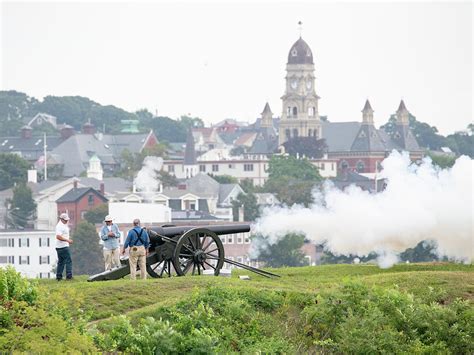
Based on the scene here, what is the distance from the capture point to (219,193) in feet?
620

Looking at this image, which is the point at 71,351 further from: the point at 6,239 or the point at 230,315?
the point at 6,239

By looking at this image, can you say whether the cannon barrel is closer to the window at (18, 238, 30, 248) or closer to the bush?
the bush

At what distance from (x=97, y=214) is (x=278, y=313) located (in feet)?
376

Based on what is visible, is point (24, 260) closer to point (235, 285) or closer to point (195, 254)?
point (195, 254)

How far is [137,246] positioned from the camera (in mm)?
40438

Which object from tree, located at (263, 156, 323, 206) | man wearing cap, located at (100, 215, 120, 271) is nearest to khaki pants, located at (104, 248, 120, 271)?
man wearing cap, located at (100, 215, 120, 271)

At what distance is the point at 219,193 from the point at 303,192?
808 inches

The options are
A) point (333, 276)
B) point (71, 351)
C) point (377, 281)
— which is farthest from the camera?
point (333, 276)

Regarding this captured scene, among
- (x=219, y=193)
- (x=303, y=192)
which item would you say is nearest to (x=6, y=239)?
(x=303, y=192)

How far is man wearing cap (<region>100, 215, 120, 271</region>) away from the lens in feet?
137

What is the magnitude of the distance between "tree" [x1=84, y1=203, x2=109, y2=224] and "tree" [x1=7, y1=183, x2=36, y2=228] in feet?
32.1

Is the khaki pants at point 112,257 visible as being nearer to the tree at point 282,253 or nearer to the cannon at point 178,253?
the cannon at point 178,253

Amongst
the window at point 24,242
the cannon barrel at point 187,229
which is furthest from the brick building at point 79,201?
the cannon barrel at point 187,229

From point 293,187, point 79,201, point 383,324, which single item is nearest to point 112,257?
point 383,324
